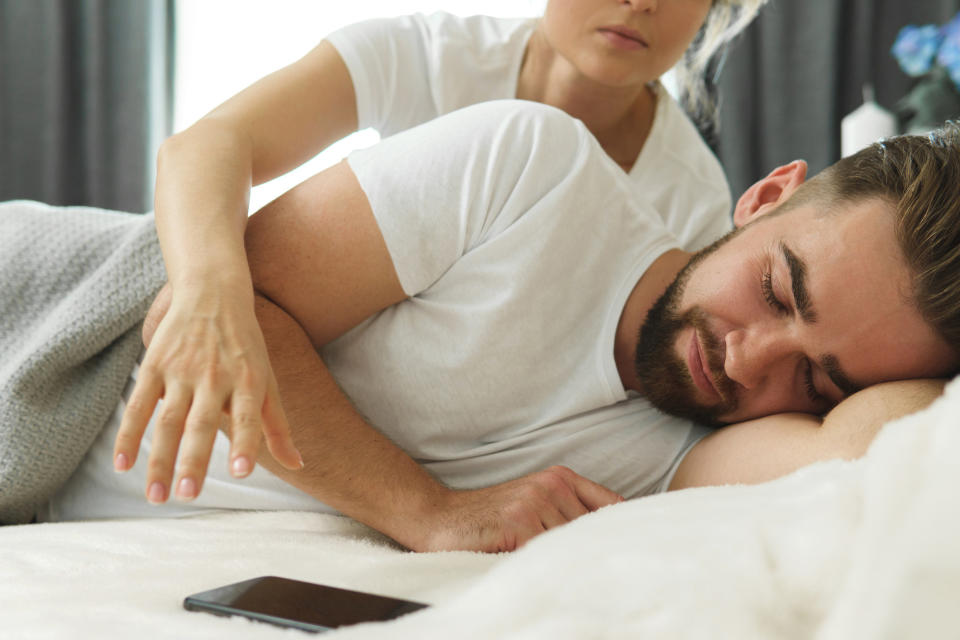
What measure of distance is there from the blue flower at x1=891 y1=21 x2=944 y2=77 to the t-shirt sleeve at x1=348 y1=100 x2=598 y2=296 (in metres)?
1.79

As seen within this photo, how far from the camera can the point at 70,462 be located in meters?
1.11

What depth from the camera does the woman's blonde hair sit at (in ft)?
5.84

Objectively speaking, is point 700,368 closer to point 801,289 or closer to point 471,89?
point 801,289

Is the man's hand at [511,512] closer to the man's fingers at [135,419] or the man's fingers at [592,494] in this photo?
the man's fingers at [592,494]

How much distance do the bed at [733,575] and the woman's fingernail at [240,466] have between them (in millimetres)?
100

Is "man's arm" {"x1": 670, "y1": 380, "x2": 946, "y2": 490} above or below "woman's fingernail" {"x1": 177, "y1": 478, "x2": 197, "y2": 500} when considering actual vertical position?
below

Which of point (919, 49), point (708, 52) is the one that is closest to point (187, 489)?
point (708, 52)

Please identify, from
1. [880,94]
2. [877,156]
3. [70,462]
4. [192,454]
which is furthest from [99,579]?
[880,94]

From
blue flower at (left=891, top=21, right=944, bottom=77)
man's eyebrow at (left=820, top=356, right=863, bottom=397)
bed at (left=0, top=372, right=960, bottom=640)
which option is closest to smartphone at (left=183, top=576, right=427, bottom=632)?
bed at (left=0, top=372, right=960, bottom=640)

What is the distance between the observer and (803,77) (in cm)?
276

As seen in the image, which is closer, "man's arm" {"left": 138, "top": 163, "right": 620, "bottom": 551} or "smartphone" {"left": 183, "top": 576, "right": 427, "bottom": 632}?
"smartphone" {"left": 183, "top": 576, "right": 427, "bottom": 632}

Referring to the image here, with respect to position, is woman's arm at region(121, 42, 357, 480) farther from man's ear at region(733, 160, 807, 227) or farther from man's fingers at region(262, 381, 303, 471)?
man's ear at region(733, 160, 807, 227)

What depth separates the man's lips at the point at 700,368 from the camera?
1075mm

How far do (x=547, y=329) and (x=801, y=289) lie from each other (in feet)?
0.97
